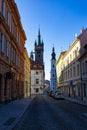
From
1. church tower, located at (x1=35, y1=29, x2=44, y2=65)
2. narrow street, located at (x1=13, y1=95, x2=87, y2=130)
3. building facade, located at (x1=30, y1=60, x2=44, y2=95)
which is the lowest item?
narrow street, located at (x1=13, y1=95, x2=87, y2=130)

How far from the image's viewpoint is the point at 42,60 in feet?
396

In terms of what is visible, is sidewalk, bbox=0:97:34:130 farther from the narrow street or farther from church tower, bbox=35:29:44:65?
church tower, bbox=35:29:44:65

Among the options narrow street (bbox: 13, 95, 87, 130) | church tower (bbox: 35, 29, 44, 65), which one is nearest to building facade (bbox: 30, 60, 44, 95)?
church tower (bbox: 35, 29, 44, 65)

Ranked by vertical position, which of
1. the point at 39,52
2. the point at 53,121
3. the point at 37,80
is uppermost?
the point at 39,52

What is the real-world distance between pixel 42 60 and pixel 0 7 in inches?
3922

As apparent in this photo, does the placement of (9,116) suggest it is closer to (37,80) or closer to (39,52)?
(37,80)

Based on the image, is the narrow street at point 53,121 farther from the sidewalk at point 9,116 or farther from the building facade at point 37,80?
the building facade at point 37,80

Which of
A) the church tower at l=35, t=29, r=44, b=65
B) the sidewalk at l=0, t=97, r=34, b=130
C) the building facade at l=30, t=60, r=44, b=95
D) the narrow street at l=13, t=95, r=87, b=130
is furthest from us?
the church tower at l=35, t=29, r=44, b=65

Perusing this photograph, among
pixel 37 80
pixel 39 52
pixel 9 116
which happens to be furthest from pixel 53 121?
pixel 39 52

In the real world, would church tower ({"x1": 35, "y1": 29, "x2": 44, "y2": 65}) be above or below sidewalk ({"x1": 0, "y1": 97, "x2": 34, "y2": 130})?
above

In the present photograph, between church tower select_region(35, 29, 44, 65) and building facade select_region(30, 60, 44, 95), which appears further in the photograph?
church tower select_region(35, 29, 44, 65)

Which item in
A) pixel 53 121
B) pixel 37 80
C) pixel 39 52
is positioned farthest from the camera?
pixel 39 52

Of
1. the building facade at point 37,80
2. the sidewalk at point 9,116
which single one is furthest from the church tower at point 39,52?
the sidewalk at point 9,116

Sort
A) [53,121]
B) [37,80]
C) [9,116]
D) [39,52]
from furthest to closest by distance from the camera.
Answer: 1. [39,52]
2. [37,80]
3. [9,116]
4. [53,121]
